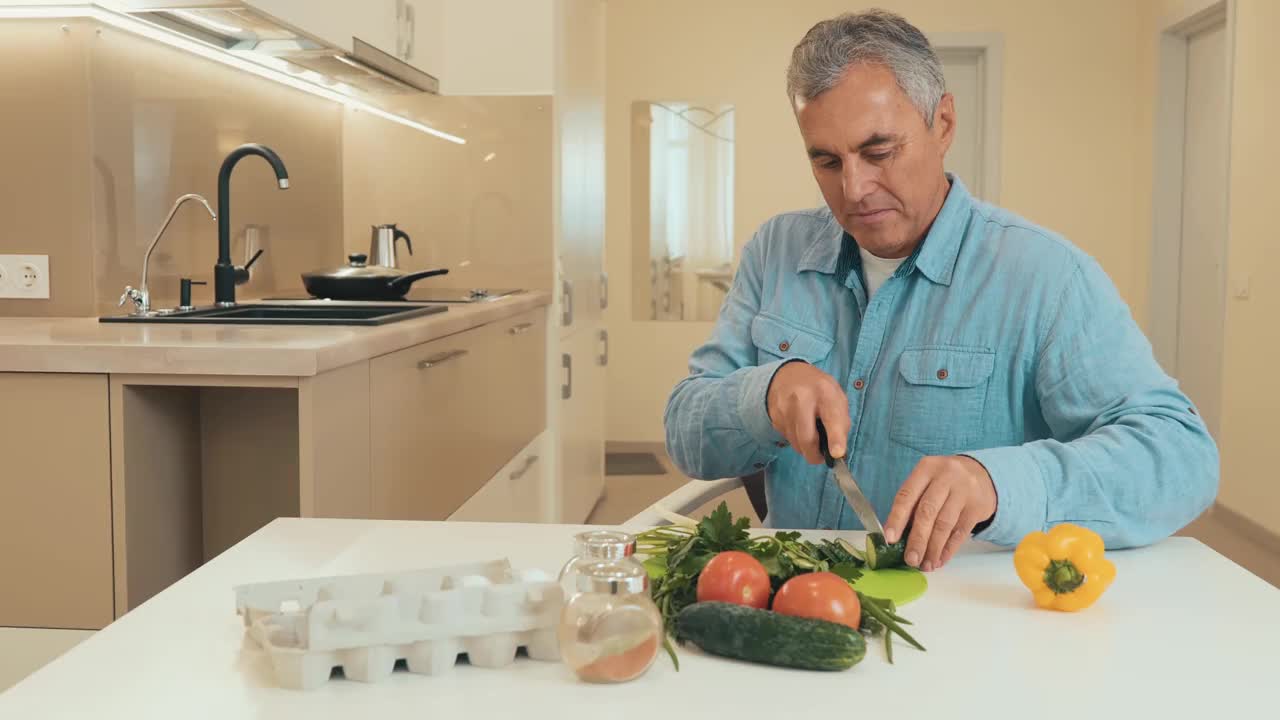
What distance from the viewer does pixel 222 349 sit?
6.18 feet

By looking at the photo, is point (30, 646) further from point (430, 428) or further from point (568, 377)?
point (568, 377)

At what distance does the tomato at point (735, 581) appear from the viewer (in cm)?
95

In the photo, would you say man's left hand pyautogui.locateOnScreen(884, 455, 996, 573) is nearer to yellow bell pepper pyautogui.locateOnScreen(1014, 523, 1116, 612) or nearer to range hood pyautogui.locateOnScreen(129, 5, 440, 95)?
yellow bell pepper pyautogui.locateOnScreen(1014, 523, 1116, 612)

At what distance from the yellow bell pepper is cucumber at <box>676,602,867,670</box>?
21 cm

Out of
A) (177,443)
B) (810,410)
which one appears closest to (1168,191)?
(177,443)

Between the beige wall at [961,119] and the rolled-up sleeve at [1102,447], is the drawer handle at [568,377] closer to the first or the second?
the beige wall at [961,119]

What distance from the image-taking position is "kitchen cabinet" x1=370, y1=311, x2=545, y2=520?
7.69 ft

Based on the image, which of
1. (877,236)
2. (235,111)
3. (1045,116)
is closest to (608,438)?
(1045,116)

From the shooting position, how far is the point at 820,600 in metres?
0.91

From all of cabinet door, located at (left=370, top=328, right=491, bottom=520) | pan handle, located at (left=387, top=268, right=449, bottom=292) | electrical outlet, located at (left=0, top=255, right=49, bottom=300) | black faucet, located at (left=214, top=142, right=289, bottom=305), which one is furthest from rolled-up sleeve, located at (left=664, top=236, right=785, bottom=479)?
pan handle, located at (left=387, top=268, right=449, bottom=292)

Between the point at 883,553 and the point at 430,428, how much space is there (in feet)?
5.43

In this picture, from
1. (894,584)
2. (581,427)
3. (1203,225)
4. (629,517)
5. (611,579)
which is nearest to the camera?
(611,579)

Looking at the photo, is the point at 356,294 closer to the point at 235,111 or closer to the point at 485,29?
the point at 235,111

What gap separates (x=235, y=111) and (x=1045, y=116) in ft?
15.7
